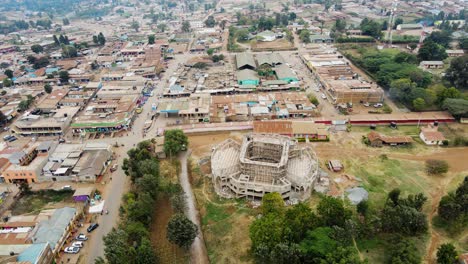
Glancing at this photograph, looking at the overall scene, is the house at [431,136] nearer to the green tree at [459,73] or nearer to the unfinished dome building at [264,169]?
the unfinished dome building at [264,169]

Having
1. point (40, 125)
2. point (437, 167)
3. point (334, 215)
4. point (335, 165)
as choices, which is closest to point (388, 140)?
point (437, 167)

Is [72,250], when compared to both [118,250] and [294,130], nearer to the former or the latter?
[118,250]

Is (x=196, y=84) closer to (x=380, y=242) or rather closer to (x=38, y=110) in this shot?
(x=38, y=110)

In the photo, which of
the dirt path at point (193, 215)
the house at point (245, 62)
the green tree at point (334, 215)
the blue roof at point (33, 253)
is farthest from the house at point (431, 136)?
the blue roof at point (33, 253)

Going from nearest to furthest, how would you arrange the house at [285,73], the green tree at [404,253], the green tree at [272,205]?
1. the green tree at [404,253]
2. the green tree at [272,205]
3. the house at [285,73]

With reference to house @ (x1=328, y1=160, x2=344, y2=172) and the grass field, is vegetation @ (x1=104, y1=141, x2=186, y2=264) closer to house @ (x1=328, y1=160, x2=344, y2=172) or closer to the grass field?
the grass field

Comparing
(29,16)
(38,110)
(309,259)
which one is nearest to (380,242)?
(309,259)

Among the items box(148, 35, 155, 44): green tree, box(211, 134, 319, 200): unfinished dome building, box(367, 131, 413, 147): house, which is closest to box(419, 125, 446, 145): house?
box(367, 131, 413, 147): house
